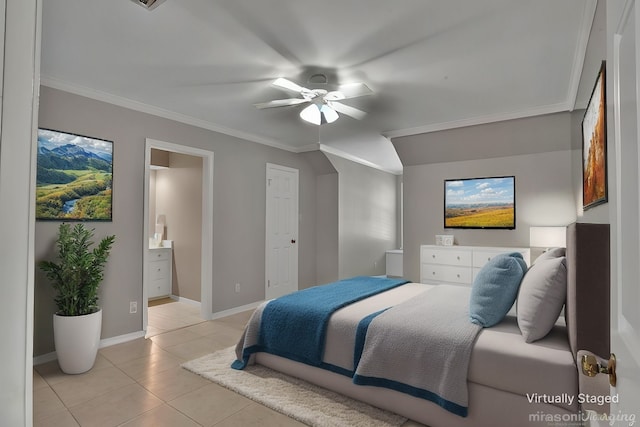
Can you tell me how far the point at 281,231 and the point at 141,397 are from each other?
3313 millimetres

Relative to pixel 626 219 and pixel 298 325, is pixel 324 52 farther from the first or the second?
pixel 626 219

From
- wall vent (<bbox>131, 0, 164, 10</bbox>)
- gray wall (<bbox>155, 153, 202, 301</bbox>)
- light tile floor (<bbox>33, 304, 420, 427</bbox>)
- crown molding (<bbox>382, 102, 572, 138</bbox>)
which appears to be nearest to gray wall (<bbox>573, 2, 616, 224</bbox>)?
crown molding (<bbox>382, 102, 572, 138</bbox>)

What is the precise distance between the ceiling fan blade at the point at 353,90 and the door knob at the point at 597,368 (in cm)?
246

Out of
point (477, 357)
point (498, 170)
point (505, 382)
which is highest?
point (498, 170)

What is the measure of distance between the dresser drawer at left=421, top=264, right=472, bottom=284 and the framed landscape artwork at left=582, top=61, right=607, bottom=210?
82.9 inches

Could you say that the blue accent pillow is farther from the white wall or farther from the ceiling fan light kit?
the white wall

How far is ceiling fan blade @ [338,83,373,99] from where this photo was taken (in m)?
2.82

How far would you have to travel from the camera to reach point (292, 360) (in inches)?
104

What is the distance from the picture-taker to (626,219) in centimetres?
70

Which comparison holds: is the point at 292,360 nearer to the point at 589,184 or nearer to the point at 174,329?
the point at 174,329

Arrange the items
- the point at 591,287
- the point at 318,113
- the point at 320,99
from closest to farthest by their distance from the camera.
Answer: the point at 591,287 < the point at 320,99 < the point at 318,113

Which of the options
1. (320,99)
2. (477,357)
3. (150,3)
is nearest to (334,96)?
(320,99)

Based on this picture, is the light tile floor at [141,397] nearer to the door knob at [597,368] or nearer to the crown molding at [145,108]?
the door knob at [597,368]

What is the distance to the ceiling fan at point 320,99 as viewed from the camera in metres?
2.84
